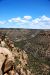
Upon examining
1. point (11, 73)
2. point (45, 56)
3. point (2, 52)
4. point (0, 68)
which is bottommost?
point (45, 56)

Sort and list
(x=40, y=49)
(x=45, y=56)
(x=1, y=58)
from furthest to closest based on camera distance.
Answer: (x=40, y=49) → (x=45, y=56) → (x=1, y=58)

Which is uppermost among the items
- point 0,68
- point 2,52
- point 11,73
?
point 2,52

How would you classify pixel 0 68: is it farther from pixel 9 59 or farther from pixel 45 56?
pixel 45 56

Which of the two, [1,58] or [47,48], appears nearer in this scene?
[1,58]

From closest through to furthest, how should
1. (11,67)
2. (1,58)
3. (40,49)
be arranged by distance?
(1,58), (11,67), (40,49)

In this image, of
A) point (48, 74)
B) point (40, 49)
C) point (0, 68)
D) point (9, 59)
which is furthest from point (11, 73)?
point (40, 49)

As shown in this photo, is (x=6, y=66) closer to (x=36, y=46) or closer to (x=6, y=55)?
(x=6, y=55)

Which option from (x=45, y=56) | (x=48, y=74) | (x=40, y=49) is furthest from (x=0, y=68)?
(x=40, y=49)

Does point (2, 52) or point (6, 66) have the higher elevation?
point (2, 52)

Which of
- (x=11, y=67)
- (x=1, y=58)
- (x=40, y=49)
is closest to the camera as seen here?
(x=1, y=58)
